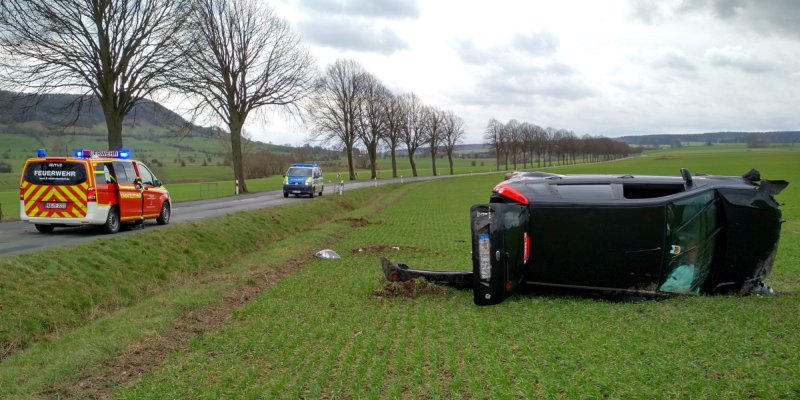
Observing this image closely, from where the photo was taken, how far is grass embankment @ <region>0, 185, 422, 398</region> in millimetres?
6465

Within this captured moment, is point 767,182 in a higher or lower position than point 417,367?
higher

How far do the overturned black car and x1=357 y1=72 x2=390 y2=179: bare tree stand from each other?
7695 cm

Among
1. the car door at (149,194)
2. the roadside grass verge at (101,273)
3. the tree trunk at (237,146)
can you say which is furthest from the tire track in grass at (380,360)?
the tree trunk at (237,146)

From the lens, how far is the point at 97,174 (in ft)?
48.4

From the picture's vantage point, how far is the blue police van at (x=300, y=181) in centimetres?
3856

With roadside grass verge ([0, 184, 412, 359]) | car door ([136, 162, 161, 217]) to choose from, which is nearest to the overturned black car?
roadside grass verge ([0, 184, 412, 359])

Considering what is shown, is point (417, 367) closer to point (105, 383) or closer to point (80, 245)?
point (105, 383)

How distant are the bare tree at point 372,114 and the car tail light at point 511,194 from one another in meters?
76.3

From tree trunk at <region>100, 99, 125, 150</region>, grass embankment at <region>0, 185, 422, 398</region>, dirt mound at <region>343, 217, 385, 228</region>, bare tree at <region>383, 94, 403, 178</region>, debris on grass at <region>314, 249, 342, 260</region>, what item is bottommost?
dirt mound at <region>343, 217, 385, 228</region>

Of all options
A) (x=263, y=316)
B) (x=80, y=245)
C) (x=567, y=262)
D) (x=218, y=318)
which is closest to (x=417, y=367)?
(x=567, y=262)

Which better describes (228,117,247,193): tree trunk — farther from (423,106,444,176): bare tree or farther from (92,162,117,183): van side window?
(423,106,444,176): bare tree

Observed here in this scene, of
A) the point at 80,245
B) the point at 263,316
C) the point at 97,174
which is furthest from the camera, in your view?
the point at 97,174

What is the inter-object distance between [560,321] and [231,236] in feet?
44.6

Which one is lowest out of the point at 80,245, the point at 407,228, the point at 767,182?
the point at 407,228
